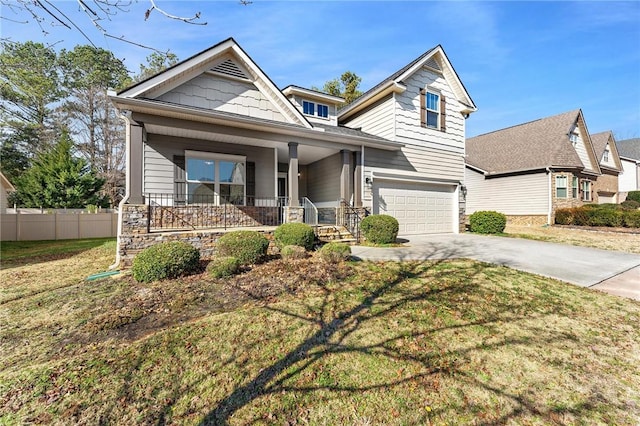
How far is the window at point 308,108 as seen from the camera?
42.1 feet

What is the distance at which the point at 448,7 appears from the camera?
7535 millimetres

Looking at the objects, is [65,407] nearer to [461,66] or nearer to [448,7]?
[448,7]

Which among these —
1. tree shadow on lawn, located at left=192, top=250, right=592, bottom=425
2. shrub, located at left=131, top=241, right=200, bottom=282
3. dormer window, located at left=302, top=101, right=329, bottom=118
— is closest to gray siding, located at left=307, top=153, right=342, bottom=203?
dormer window, located at left=302, top=101, right=329, bottom=118

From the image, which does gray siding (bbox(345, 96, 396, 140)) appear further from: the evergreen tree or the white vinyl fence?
the evergreen tree

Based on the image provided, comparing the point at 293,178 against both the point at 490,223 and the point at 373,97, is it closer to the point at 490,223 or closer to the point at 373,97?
the point at 373,97

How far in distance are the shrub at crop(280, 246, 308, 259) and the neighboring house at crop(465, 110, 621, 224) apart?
53.9 feet

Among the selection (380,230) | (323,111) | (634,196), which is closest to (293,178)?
(380,230)

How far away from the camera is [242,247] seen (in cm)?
614

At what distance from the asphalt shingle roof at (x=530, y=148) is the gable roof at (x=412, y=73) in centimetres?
780

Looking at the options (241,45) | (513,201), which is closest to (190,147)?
(241,45)

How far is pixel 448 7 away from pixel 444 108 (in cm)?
556

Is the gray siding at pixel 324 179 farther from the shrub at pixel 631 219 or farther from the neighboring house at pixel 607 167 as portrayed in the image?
the neighboring house at pixel 607 167

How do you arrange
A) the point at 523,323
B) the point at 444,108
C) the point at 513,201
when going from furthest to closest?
the point at 513,201, the point at 444,108, the point at 523,323

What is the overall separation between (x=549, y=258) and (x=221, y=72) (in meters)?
11.6
